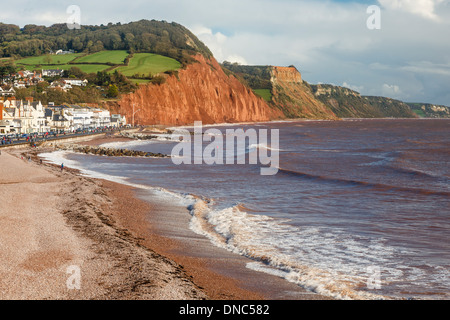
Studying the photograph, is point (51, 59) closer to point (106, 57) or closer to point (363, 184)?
point (106, 57)

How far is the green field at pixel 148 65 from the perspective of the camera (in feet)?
502

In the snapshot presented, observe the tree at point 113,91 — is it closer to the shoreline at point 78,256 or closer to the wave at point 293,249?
the shoreline at point 78,256

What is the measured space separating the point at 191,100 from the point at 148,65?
2387 cm

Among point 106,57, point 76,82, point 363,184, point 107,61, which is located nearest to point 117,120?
point 76,82

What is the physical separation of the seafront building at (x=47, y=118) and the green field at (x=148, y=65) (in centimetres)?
3557

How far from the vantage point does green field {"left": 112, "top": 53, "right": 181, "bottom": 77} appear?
502 ft

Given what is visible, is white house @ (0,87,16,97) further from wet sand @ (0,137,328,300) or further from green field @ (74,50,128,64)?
wet sand @ (0,137,328,300)

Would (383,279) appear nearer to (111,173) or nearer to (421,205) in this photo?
(421,205)

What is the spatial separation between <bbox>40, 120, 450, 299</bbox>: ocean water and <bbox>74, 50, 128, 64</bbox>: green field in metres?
138

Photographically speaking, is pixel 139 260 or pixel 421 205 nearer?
pixel 139 260
